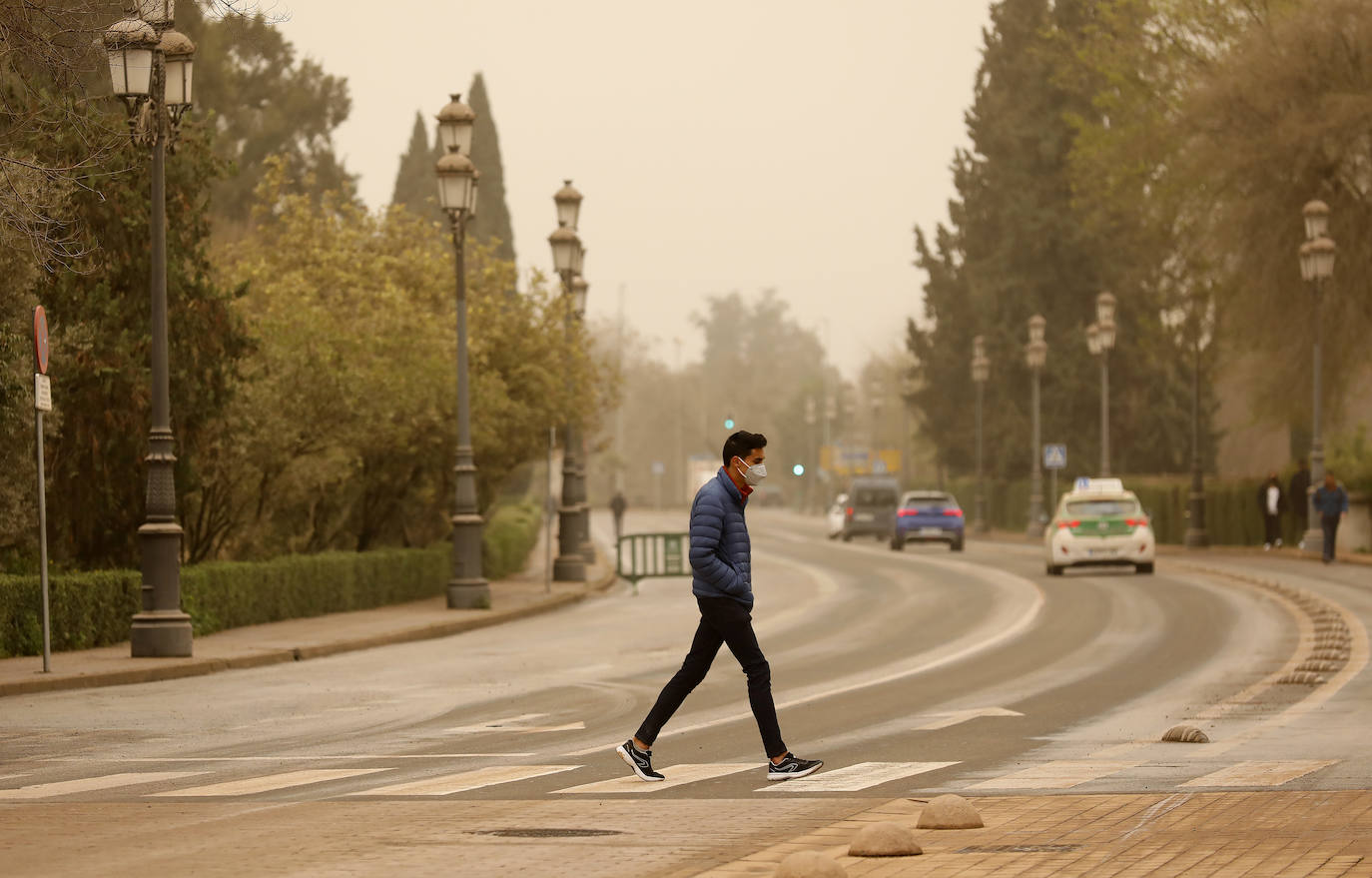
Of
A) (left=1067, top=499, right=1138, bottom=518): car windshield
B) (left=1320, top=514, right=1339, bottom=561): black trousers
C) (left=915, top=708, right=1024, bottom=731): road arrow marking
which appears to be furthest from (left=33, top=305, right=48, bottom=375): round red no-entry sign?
(left=1320, top=514, right=1339, bottom=561): black trousers

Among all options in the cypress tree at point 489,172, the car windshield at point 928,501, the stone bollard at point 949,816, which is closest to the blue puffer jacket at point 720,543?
the stone bollard at point 949,816

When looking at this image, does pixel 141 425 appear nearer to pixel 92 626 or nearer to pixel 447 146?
pixel 92 626

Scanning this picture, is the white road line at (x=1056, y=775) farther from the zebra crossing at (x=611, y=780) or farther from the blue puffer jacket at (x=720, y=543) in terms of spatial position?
the blue puffer jacket at (x=720, y=543)

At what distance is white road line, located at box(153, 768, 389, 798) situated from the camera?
10.8 m

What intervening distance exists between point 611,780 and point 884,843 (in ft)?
10.9

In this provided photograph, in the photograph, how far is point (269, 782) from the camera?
37.0 feet

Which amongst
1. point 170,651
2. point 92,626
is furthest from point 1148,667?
point 92,626

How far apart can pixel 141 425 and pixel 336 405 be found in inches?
189

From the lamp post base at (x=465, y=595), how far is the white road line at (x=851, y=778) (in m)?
18.1

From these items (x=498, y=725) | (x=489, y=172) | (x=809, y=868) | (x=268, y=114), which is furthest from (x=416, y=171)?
(x=809, y=868)

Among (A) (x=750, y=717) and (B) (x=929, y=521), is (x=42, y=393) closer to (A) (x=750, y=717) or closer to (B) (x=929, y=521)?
(A) (x=750, y=717)

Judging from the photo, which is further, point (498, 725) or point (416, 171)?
point (416, 171)

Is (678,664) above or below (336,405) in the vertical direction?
below

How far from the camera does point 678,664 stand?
20.3 meters
